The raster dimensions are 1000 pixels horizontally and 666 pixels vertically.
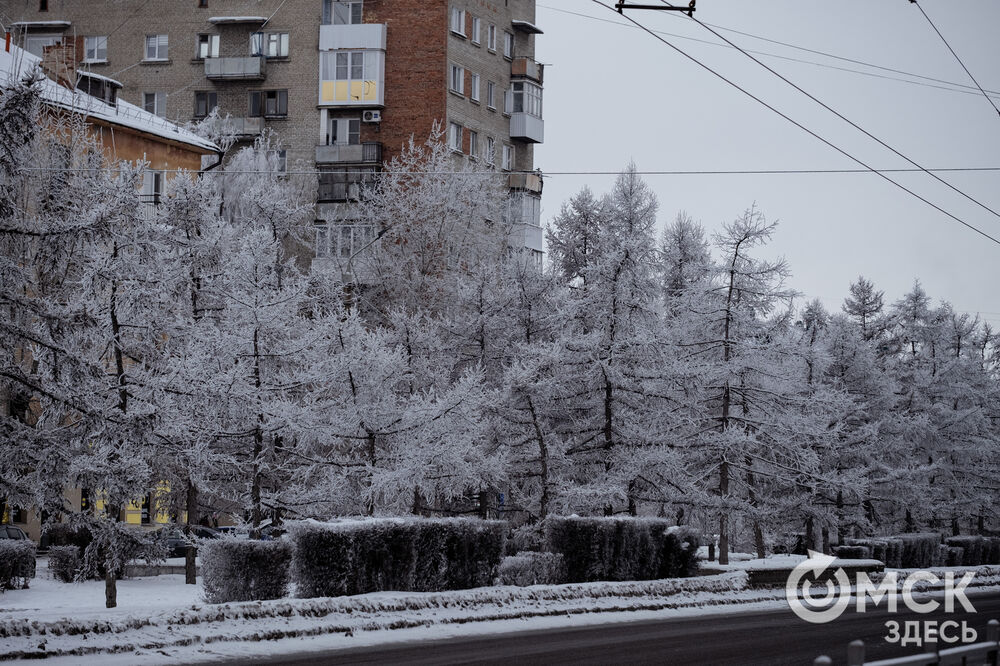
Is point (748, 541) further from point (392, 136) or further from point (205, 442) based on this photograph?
point (205, 442)

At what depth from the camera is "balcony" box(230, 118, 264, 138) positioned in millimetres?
64875

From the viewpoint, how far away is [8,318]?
18.2 m

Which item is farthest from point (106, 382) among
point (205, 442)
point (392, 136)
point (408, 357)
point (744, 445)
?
point (392, 136)

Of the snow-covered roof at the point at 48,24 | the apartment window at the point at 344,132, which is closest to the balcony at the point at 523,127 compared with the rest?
the apartment window at the point at 344,132

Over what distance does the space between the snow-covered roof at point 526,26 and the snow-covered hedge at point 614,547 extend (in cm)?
4681

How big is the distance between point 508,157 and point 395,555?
48.7 meters

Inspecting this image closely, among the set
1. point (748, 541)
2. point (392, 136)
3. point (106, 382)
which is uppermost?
point (392, 136)

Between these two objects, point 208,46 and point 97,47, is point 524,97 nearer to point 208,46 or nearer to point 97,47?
point 208,46

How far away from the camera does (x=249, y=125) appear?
213 feet

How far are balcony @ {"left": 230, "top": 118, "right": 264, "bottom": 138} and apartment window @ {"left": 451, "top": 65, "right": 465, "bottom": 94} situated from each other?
10.4m

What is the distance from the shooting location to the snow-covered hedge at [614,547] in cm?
2556

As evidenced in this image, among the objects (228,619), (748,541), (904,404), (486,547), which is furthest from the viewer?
(748,541)

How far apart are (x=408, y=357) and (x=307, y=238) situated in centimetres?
2836

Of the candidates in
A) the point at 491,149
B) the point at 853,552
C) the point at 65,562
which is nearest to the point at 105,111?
the point at 65,562
